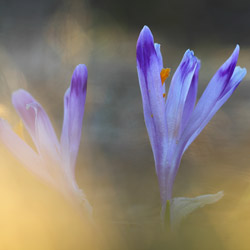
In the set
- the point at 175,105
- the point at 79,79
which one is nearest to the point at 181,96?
the point at 175,105

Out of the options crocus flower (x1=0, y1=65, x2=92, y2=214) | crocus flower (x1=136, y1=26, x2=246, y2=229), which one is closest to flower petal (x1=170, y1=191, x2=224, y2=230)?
crocus flower (x1=136, y1=26, x2=246, y2=229)

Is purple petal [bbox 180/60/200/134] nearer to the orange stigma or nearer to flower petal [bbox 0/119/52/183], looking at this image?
the orange stigma

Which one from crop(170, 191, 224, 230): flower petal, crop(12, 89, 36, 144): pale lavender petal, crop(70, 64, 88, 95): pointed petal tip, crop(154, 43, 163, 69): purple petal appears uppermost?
crop(154, 43, 163, 69): purple petal

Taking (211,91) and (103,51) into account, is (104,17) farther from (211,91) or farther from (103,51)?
(211,91)

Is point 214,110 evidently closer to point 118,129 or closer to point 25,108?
point 118,129

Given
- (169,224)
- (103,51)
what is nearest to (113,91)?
(103,51)

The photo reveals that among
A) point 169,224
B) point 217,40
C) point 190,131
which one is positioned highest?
point 217,40
